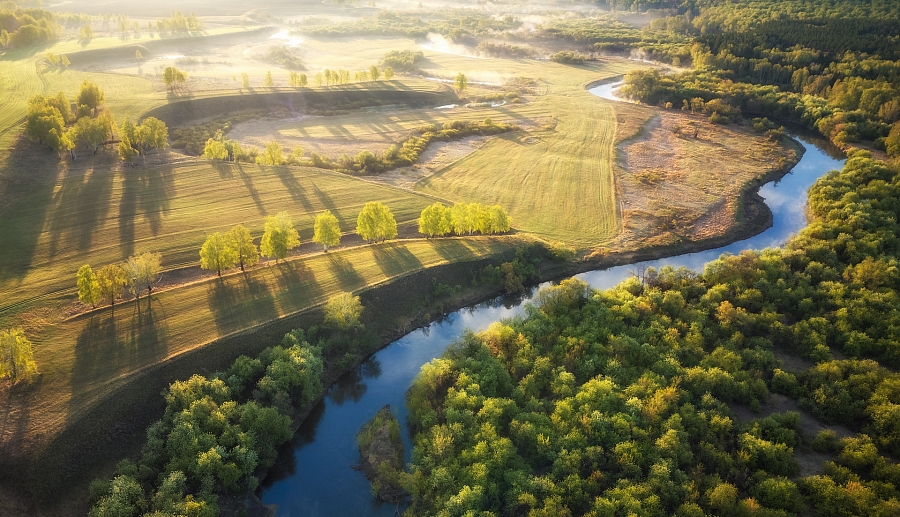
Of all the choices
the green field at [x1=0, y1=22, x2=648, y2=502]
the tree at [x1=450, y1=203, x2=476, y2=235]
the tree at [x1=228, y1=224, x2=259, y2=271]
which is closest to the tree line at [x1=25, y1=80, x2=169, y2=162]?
the green field at [x1=0, y1=22, x2=648, y2=502]

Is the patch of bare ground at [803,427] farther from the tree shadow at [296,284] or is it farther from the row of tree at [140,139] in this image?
the row of tree at [140,139]

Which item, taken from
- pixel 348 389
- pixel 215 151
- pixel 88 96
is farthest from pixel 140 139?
pixel 348 389

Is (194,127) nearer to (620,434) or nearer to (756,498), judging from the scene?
(620,434)

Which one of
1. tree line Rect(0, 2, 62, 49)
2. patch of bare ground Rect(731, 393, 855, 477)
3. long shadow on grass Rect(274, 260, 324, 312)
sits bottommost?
patch of bare ground Rect(731, 393, 855, 477)

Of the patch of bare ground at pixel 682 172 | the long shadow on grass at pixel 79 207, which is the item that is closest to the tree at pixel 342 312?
the long shadow on grass at pixel 79 207

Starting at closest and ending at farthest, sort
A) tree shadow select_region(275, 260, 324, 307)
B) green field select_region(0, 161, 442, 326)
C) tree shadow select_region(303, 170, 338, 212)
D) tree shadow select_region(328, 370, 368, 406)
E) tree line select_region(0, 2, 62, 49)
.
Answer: tree shadow select_region(328, 370, 368, 406) < tree shadow select_region(275, 260, 324, 307) < green field select_region(0, 161, 442, 326) < tree shadow select_region(303, 170, 338, 212) < tree line select_region(0, 2, 62, 49)

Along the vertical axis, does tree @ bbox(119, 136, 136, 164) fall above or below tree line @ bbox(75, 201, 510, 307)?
above

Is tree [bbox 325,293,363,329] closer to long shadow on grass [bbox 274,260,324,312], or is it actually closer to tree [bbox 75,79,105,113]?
long shadow on grass [bbox 274,260,324,312]
